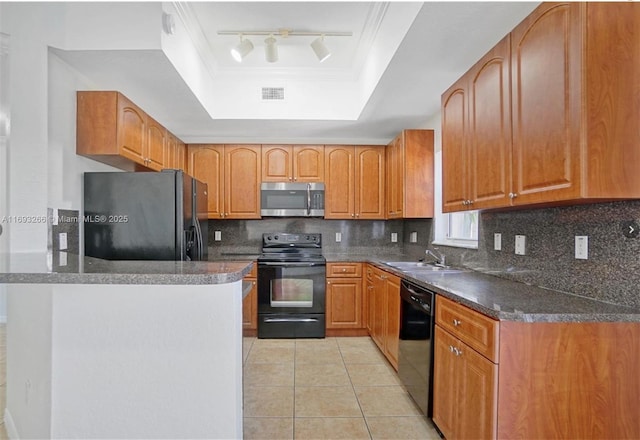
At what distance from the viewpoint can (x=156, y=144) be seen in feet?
10.2

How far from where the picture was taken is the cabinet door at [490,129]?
1.72 m

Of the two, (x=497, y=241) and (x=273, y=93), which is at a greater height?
(x=273, y=93)

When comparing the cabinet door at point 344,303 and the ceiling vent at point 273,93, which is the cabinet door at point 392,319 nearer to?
the cabinet door at point 344,303

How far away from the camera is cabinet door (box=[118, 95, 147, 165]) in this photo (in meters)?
2.46

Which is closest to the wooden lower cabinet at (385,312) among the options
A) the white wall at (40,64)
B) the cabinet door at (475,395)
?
the cabinet door at (475,395)

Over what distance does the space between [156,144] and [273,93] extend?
3.94ft

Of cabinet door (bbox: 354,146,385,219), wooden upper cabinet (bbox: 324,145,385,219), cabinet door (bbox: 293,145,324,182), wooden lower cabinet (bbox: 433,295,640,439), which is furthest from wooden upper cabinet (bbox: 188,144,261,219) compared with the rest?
wooden lower cabinet (bbox: 433,295,640,439)

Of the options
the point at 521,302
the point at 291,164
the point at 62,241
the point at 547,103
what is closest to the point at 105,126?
the point at 62,241

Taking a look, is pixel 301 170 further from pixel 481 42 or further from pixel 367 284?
pixel 481 42

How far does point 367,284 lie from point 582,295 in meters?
2.22

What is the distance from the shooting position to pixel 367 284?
3666 mm

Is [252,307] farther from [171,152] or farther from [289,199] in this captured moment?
[171,152]

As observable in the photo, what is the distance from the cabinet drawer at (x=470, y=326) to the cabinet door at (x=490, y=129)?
0.60 meters

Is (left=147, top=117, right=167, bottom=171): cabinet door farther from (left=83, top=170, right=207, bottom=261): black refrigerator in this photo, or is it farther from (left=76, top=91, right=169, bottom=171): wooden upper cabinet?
(left=83, top=170, right=207, bottom=261): black refrigerator
